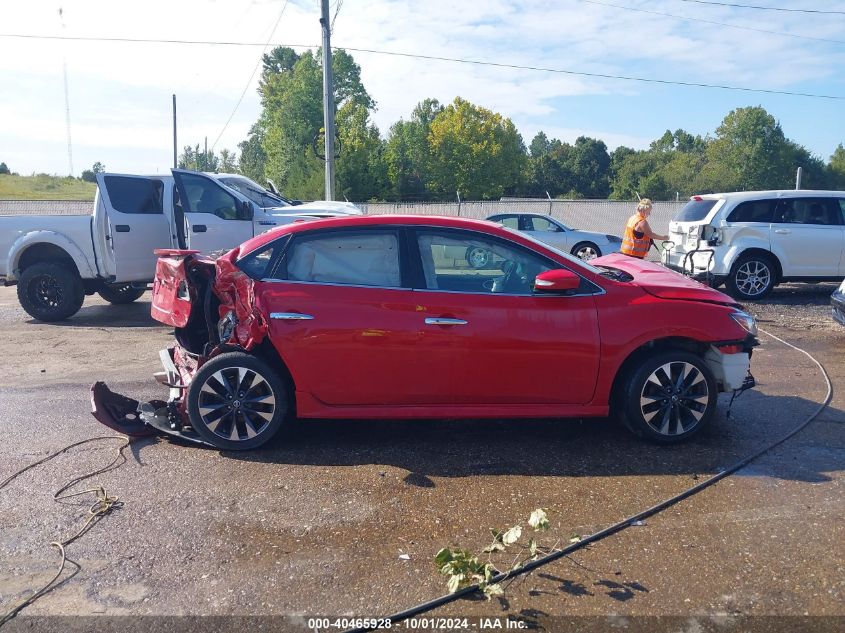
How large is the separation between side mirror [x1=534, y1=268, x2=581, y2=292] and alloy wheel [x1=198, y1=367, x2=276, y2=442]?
202cm

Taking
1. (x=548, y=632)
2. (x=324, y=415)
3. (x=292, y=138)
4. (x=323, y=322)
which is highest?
(x=292, y=138)

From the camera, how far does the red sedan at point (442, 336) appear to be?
4961 millimetres

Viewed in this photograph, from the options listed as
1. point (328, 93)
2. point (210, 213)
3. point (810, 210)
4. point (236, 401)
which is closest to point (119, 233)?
point (210, 213)

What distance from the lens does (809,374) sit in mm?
7309

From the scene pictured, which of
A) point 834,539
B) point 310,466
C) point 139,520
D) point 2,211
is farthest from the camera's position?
point 2,211

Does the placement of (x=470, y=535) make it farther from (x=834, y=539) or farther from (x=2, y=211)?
(x=2, y=211)

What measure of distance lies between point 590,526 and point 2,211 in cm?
2953

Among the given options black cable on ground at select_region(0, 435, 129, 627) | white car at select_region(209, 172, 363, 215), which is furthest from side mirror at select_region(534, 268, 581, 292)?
white car at select_region(209, 172, 363, 215)

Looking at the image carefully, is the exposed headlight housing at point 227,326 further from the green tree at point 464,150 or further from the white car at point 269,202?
the green tree at point 464,150

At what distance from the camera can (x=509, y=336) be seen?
16.2ft

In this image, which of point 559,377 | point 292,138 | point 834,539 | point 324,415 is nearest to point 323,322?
point 324,415

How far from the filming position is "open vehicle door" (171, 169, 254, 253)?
34.6ft

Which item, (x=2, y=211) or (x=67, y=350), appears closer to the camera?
(x=67, y=350)

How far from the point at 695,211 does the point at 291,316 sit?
9451mm
